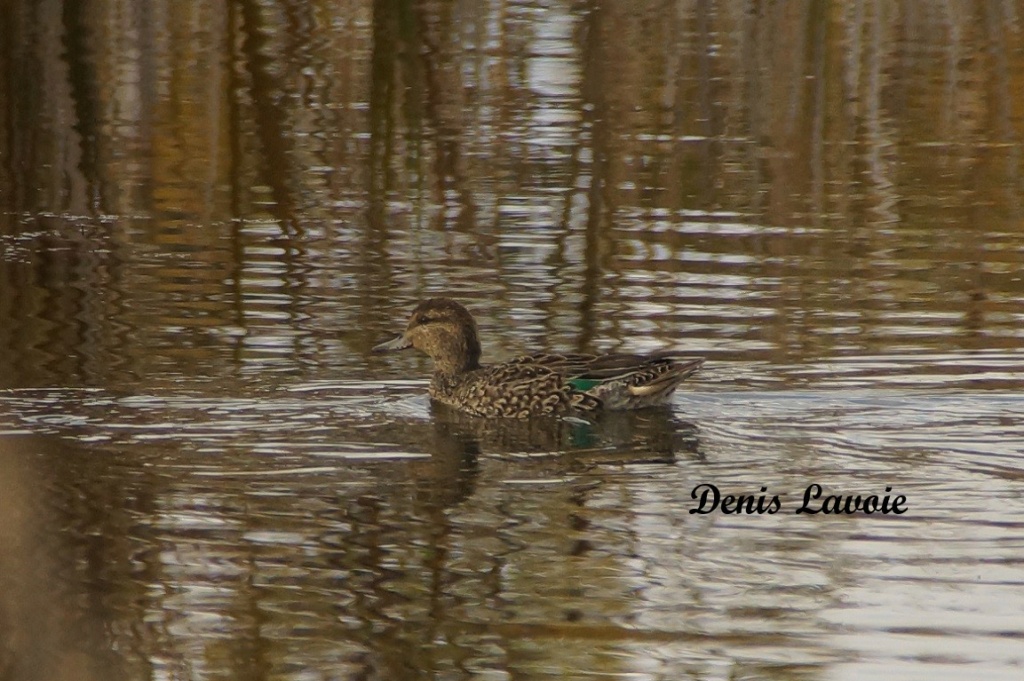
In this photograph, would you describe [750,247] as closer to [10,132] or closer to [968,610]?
[968,610]

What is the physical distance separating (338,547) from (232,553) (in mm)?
352

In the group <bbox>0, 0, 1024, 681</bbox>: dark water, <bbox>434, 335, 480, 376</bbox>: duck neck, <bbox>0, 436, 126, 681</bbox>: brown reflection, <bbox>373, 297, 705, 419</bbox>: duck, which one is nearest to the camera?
<bbox>0, 436, 126, 681</bbox>: brown reflection

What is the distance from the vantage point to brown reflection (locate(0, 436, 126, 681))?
4027 millimetres

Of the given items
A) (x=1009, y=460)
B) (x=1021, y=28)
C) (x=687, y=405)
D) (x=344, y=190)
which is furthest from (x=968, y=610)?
(x=1021, y=28)

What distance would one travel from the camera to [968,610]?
19.0 ft

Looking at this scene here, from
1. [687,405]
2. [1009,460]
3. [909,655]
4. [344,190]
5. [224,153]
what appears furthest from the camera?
[224,153]

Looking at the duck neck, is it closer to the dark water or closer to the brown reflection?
the dark water

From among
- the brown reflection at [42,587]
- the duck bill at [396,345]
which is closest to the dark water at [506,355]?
the brown reflection at [42,587]

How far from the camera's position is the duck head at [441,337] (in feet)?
28.8

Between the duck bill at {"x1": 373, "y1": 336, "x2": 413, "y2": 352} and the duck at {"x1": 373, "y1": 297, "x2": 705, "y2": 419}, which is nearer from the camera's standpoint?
the duck at {"x1": 373, "y1": 297, "x2": 705, "y2": 419}

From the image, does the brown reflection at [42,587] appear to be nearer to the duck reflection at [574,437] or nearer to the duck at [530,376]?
the duck reflection at [574,437]

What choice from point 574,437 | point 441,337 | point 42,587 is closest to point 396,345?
point 441,337

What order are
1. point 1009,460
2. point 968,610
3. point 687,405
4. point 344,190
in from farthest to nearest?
point 344,190 < point 687,405 < point 1009,460 < point 968,610

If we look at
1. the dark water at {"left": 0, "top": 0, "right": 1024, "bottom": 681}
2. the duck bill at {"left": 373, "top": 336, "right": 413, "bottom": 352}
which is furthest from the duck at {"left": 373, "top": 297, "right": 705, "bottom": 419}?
the dark water at {"left": 0, "top": 0, "right": 1024, "bottom": 681}
